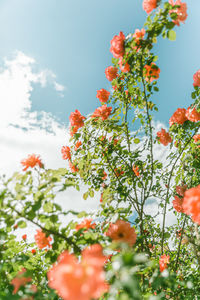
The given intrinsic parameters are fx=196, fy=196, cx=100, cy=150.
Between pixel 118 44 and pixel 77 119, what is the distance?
3.55ft

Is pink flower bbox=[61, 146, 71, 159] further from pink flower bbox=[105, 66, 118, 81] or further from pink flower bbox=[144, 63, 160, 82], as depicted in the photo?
pink flower bbox=[144, 63, 160, 82]

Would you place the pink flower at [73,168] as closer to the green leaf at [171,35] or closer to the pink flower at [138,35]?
the pink flower at [138,35]

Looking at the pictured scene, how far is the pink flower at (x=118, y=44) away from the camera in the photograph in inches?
70.1

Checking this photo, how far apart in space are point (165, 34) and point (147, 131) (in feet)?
4.07

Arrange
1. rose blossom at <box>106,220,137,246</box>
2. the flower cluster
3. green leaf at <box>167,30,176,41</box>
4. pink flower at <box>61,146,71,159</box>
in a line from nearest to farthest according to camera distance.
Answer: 1. the flower cluster
2. rose blossom at <box>106,220,137,246</box>
3. green leaf at <box>167,30,176,41</box>
4. pink flower at <box>61,146,71,159</box>

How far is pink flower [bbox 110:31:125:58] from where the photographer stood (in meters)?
1.78

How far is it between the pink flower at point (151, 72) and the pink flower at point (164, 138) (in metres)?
0.78

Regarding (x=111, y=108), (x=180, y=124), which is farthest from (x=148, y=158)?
(x=111, y=108)

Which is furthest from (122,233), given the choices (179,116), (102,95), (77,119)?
(102,95)

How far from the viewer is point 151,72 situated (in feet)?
6.19

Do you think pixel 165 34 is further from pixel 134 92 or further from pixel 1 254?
pixel 1 254

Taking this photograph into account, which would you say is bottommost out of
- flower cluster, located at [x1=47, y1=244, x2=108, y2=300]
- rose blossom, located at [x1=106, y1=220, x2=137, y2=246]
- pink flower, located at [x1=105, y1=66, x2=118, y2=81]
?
flower cluster, located at [x1=47, y1=244, x2=108, y2=300]

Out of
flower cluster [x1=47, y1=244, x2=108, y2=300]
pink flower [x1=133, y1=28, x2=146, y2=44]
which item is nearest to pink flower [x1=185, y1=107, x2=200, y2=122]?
pink flower [x1=133, y1=28, x2=146, y2=44]

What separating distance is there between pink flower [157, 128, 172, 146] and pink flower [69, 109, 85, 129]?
1016mm
